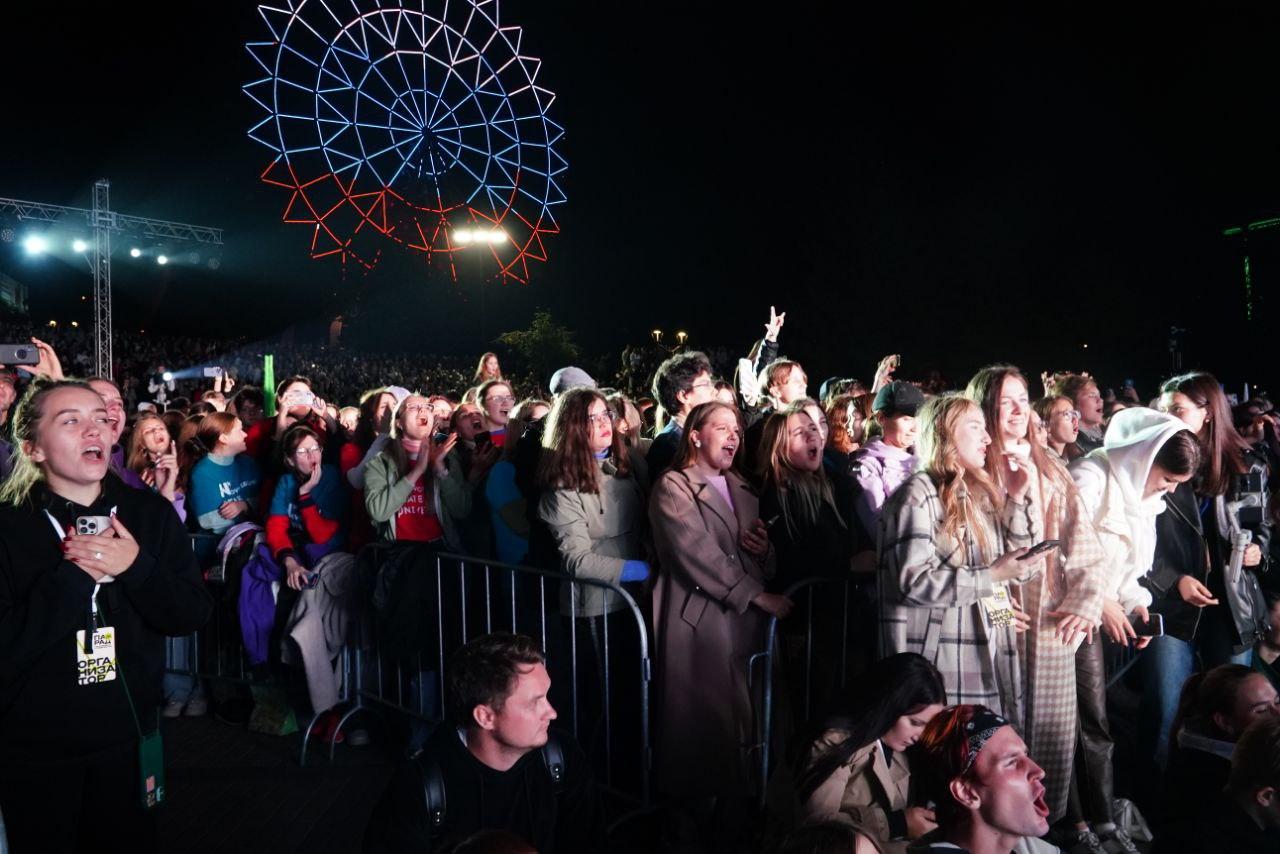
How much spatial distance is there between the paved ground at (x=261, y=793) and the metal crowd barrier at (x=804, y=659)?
6.48 feet

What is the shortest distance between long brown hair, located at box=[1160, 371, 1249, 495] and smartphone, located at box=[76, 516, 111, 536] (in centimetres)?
490

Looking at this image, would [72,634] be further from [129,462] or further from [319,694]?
[129,462]

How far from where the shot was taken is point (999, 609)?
399 centimetres

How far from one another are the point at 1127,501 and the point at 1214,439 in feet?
2.87

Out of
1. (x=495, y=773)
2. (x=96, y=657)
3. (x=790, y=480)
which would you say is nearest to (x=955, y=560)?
(x=790, y=480)

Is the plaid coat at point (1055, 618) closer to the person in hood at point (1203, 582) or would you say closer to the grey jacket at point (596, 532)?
the person in hood at point (1203, 582)

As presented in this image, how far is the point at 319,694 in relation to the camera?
6.02 meters

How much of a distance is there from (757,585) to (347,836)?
233 cm

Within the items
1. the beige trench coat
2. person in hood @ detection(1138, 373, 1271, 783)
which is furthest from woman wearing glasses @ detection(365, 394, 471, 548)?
person in hood @ detection(1138, 373, 1271, 783)

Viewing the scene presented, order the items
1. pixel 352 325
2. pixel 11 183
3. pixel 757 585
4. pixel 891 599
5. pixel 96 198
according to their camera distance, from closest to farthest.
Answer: pixel 891 599
pixel 757 585
pixel 96 198
pixel 11 183
pixel 352 325

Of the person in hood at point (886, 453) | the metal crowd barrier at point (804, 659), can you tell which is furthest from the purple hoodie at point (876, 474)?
the metal crowd barrier at point (804, 659)

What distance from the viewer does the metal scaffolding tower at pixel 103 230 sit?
20625mm

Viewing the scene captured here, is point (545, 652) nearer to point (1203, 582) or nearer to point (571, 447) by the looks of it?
point (571, 447)

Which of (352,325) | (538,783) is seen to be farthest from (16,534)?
(352,325)
